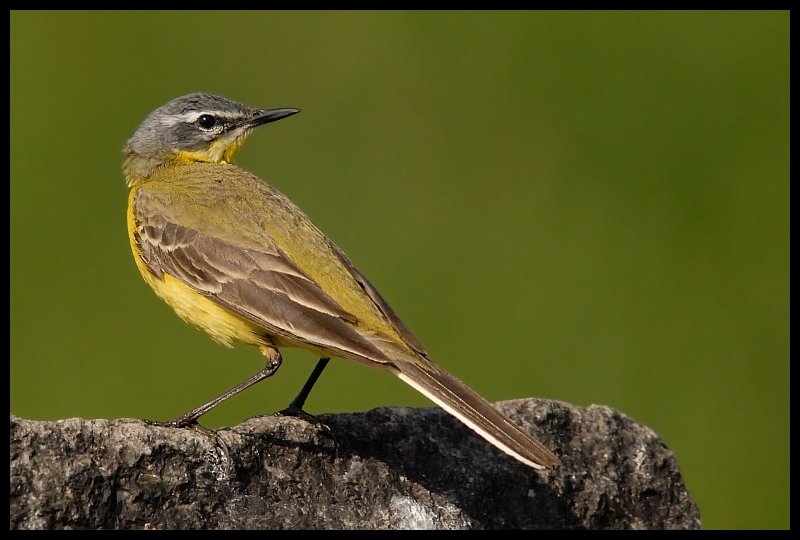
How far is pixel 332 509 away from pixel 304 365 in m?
5.68

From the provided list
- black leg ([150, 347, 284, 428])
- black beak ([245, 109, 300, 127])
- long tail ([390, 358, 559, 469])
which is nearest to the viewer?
long tail ([390, 358, 559, 469])

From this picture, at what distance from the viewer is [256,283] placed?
7070 mm

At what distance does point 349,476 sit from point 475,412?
Result: 41.5 inches

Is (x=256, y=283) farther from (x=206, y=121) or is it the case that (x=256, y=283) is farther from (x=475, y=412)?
(x=206, y=121)

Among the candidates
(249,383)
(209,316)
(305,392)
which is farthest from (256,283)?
(305,392)

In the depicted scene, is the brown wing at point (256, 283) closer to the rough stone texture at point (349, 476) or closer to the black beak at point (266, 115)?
the rough stone texture at point (349, 476)

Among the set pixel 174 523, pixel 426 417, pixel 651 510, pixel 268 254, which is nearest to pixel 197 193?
pixel 268 254

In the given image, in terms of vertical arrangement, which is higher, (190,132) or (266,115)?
(266,115)

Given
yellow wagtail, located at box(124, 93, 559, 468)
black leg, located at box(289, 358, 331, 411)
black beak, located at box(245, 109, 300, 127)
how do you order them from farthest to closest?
black beak, located at box(245, 109, 300, 127) → black leg, located at box(289, 358, 331, 411) → yellow wagtail, located at box(124, 93, 559, 468)

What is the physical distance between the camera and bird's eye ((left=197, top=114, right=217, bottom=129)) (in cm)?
912

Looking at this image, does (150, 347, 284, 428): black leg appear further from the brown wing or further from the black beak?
the black beak

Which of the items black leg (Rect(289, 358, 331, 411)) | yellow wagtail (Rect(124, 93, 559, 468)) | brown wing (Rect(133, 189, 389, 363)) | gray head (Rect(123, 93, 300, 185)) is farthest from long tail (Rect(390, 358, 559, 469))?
gray head (Rect(123, 93, 300, 185))

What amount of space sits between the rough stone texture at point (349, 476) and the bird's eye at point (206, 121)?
3.27m

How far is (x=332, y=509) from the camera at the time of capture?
6.36m
